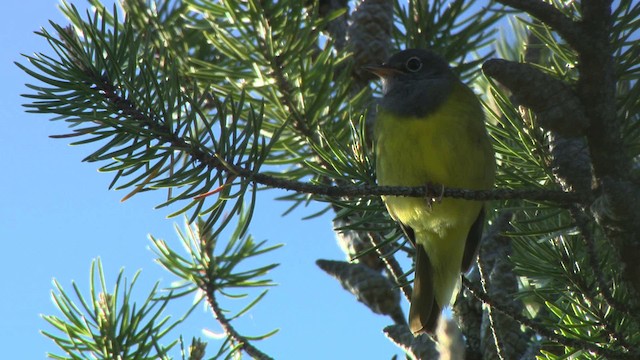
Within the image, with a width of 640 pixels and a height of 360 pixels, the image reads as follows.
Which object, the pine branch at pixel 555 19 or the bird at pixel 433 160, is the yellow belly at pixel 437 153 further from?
the pine branch at pixel 555 19

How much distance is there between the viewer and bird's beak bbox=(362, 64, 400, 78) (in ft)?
7.14

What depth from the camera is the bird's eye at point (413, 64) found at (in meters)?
2.32

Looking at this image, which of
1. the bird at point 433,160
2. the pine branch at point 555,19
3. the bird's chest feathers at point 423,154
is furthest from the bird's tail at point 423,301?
the pine branch at point 555,19

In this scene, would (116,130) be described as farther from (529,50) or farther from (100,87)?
(529,50)

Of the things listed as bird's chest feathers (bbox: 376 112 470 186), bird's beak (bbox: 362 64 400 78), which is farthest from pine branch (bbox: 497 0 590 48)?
bird's beak (bbox: 362 64 400 78)

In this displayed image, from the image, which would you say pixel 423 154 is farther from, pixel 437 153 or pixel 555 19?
pixel 555 19

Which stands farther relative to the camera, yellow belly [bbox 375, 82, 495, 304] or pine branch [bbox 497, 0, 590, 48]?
yellow belly [bbox 375, 82, 495, 304]

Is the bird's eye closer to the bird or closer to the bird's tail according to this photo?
the bird

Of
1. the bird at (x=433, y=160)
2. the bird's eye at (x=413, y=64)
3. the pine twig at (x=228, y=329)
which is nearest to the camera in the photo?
the pine twig at (x=228, y=329)

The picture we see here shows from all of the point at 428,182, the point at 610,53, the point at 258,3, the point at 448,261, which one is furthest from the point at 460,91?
the point at 610,53

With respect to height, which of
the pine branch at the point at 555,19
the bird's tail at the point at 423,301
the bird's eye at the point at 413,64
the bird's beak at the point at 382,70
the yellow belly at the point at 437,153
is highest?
the bird's eye at the point at 413,64

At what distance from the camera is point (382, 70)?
219 centimetres

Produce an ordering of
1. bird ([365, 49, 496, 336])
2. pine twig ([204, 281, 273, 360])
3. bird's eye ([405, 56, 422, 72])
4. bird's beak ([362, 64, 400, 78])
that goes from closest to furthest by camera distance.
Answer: pine twig ([204, 281, 273, 360]) → bird ([365, 49, 496, 336]) → bird's beak ([362, 64, 400, 78]) → bird's eye ([405, 56, 422, 72])

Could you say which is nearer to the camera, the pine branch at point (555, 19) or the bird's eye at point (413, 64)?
the pine branch at point (555, 19)
